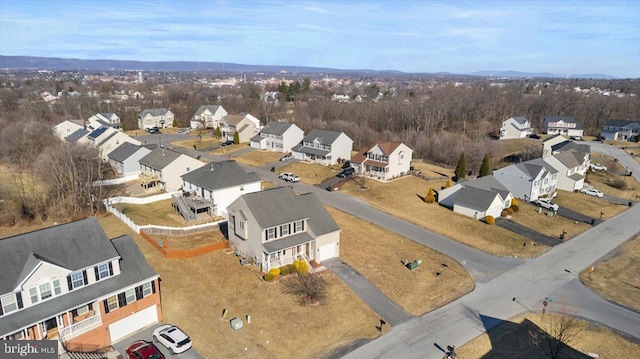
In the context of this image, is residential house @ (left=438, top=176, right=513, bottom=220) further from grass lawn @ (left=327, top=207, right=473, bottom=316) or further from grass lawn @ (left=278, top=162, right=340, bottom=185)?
grass lawn @ (left=278, top=162, right=340, bottom=185)

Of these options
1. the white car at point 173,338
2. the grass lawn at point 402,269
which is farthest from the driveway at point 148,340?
the grass lawn at point 402,269

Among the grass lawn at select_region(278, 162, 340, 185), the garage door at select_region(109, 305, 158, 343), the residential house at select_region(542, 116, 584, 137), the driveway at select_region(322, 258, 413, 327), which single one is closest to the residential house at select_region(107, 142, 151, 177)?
the grass lawn at select_region(278, 162, 340, 185)

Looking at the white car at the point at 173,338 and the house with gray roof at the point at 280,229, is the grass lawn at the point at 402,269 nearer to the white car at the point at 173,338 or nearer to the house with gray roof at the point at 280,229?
the house with gray roof at the point at 280,229

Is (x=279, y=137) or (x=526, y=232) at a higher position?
(x=279, y=137)

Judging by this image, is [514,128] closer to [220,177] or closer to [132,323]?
[220,177]

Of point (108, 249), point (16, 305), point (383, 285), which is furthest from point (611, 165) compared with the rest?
point (16, 305)

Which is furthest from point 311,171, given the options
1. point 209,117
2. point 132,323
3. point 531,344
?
point 209,117
